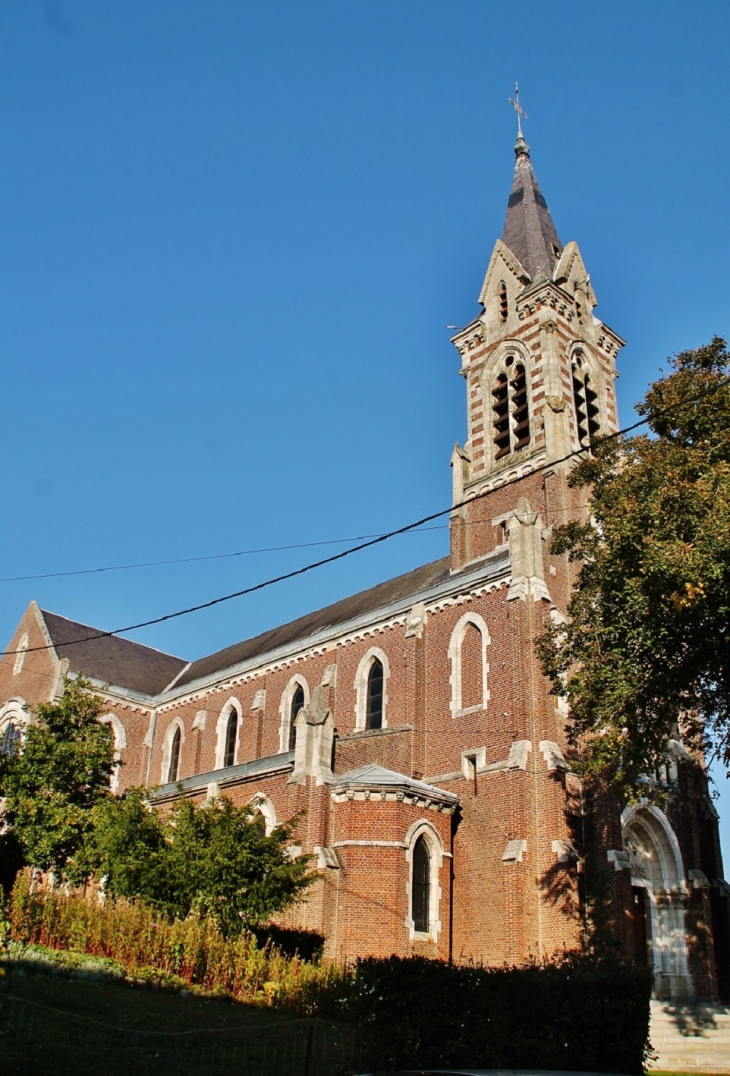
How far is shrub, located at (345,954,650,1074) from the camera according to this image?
12648 mm

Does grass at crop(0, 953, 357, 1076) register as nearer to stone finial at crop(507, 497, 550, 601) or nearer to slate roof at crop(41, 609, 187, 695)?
stone finial at crop(507, 497, 550, 601)

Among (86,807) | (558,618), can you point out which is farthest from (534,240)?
(86,807)

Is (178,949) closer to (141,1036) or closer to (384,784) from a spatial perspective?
(141,1036)

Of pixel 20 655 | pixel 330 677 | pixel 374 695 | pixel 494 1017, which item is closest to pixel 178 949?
pixel 494 1017

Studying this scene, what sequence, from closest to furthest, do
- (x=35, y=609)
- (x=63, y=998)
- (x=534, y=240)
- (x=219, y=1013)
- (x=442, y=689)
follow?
1. (x=63, y=998)
2. (x=219, y=1013)
3. (x=442, y=689)
4. (x=534, y=240)
5. (x=35, y=609)

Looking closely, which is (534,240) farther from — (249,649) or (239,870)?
(239,870)

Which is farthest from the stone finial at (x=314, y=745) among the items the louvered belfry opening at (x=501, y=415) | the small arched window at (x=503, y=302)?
the small arched window at (x=503, y=302)

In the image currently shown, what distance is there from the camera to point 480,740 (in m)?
27.0

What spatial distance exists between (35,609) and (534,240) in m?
27.9

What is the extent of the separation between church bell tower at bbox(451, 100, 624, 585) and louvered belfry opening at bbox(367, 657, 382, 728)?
15.1 feet

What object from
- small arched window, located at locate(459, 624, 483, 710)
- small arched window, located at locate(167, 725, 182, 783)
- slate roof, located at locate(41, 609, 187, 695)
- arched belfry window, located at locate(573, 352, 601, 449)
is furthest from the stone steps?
slate roof, located at locate(41, 609, 187, 695)

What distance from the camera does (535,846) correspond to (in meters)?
24.8

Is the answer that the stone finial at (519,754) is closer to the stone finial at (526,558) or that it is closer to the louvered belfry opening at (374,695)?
the stone finial at (526,558)

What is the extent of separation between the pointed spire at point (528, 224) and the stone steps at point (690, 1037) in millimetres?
27859
